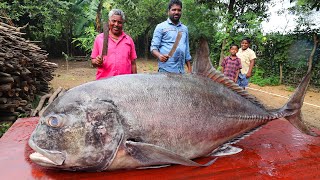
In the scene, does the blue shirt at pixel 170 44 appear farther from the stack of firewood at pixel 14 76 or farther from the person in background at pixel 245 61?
the person in background at pixel 245 61

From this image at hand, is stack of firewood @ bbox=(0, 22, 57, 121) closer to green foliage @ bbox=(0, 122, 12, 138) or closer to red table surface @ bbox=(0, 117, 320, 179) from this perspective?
green foliage @ bbox=(0, 122, 12, 138)

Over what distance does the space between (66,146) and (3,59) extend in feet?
14.7

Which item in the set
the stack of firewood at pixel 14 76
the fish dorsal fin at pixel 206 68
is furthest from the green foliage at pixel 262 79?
the fish dorsal fin at pixel 206 68

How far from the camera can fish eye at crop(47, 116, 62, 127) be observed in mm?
1506

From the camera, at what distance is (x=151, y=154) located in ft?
5.03

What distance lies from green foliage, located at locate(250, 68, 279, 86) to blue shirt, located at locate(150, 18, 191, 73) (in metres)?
9.51

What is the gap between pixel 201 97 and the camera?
6.15 ft

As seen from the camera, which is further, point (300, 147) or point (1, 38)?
point (1, 38)

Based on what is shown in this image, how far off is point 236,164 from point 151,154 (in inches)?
23.5

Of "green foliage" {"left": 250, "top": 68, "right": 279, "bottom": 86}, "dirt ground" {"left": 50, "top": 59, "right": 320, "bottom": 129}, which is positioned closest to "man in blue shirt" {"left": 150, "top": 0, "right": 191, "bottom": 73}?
"dirt ground" {"left": 50, "top": 59, "right": 320, "bottom": 129}

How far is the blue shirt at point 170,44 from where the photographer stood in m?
3.59

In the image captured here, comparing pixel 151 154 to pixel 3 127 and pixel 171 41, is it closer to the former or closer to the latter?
pixel 171 41

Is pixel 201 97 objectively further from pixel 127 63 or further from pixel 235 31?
pixel 235 31

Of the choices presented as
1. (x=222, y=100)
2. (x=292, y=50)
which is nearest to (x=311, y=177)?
(x=222, y=100)
